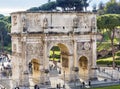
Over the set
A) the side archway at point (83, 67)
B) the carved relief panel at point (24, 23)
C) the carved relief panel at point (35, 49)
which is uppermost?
the carved relief panel at point (24, 23)

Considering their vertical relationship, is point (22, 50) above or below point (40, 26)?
below

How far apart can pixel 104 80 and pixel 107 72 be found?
6534 millimetres

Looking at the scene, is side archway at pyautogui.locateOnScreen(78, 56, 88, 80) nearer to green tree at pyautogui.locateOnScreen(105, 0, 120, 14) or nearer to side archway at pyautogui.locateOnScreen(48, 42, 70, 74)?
side archway at pyautogui.locateOnScreen(48, 42, 70, 74)

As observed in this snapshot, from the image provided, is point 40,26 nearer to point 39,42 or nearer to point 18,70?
point 39,42

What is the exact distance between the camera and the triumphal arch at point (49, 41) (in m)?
43.6

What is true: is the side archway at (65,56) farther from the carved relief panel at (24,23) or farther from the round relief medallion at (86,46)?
the carved relief panel at (24,23)

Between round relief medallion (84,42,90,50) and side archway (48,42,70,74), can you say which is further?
round relief medallion (84,42,90,50)

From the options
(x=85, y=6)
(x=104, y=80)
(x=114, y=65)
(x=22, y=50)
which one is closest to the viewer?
(x=22, y=50)

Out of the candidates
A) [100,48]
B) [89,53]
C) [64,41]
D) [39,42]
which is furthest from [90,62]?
[100,48]

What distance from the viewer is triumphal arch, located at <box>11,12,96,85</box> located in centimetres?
4359

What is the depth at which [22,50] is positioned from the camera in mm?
43531

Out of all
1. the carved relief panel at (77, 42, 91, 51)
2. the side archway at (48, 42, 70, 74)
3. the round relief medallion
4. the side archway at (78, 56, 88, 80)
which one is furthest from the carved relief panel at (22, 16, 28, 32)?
the side archway at (78, 56, 88, 80)

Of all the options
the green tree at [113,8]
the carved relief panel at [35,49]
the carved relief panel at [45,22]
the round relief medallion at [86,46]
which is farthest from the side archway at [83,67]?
the green tree at [113,8]

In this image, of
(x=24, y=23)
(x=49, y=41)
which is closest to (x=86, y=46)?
(x=49, y=41)
